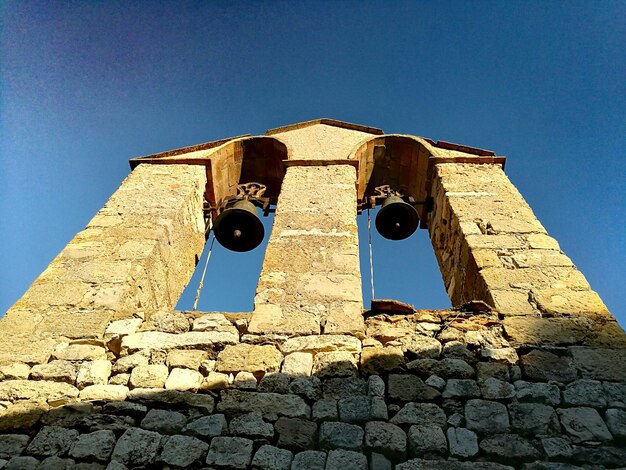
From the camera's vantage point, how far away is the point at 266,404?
9.55 ft

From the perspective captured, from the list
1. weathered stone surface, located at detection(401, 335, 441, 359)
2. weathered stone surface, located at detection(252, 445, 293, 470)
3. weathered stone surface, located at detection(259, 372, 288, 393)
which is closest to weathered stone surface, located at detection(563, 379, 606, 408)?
weathered stone surface, located at detection(401, 335, 441, 359)

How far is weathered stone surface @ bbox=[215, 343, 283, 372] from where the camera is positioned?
3.20 metres

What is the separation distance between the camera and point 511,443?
265 centimetres

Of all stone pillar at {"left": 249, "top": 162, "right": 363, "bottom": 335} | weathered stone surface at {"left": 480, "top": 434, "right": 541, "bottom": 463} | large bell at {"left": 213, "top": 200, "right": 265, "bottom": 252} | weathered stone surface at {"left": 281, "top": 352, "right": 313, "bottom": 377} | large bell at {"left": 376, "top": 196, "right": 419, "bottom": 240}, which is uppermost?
large bell at {"left": 376, "top": 196, "right": 419, "bottom": 240}

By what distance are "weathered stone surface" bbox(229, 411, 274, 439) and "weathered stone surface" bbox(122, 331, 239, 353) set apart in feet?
2.18

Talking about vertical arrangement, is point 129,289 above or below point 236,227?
below

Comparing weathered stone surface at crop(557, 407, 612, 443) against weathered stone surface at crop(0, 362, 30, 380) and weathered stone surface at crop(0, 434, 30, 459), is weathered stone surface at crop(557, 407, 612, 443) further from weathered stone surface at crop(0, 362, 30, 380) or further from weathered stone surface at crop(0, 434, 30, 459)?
weathered stone surface at crop(0, 362, 30, 380)

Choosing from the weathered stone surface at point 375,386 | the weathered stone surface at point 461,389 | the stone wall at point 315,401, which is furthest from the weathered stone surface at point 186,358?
the weathered stone surface at point 461,389

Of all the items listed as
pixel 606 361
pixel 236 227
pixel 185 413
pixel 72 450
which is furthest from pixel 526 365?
pixel 236 227

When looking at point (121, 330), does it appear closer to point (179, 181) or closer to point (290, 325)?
point (290, 325)

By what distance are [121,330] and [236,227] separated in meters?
1.97

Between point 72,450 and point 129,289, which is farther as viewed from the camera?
point 129,289

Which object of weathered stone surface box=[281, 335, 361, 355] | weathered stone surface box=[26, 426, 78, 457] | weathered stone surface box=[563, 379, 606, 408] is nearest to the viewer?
weathered stone surface box=[26, 426, 78, 457]

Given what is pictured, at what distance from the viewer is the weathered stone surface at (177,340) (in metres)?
3.40
